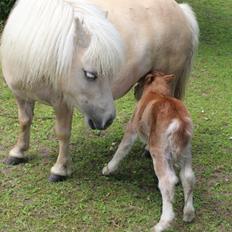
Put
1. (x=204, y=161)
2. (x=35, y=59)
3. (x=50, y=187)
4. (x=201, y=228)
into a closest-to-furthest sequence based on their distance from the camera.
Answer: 1. (x=35, y=59)
2. (x=201, y=228)
3. (x=50, y=187)
4. (x=204, y=161)

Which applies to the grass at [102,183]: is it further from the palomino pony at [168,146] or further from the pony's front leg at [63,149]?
the palomino pony at [168,146]

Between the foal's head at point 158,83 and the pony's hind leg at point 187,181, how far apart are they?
1.72ft

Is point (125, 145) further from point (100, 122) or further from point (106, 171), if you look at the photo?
point (100, 122)

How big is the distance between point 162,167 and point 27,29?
4.15 feet

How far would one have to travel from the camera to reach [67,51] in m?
3.21

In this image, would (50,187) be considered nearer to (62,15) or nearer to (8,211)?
(8,211)

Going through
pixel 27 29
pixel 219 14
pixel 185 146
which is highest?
pixel 27 29

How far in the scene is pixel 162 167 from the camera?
134 inches

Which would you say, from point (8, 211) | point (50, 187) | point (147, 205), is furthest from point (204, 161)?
point (8, 211)

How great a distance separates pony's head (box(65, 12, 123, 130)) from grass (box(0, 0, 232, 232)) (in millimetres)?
644

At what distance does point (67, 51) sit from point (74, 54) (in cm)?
6

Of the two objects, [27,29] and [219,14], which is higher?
[27,29]

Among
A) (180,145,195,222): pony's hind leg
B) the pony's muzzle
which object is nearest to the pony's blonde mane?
the pony's muzzle

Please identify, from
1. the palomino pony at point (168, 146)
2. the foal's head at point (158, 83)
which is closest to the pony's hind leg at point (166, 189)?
the palomino pony at point (168, 146)
